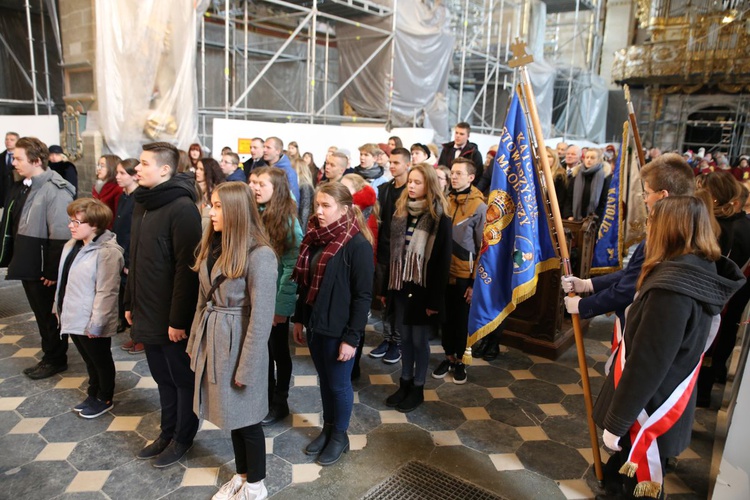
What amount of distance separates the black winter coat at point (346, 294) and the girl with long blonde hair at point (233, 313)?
0.41 m

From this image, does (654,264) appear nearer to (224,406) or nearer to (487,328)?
(487,328)

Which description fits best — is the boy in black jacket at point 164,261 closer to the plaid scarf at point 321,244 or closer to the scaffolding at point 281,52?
the plaid scarf at point 321,244

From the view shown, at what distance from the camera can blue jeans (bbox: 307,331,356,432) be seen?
3.08 metres

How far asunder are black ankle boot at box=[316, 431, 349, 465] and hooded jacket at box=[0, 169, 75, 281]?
248cm

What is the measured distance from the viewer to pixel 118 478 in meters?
3.04

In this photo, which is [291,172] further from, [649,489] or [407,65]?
[407,65]

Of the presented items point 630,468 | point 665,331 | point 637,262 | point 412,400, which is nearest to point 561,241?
point 637,262

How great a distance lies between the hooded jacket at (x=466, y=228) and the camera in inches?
164

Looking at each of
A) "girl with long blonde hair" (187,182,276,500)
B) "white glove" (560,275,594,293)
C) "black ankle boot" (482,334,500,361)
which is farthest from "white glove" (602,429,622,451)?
"black ankle boot" (482,334,500,361)

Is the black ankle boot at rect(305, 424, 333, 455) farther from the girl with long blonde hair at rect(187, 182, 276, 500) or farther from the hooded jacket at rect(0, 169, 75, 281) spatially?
the hooded jacket at rect(0, 169, 75, 281)

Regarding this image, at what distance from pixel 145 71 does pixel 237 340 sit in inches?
266

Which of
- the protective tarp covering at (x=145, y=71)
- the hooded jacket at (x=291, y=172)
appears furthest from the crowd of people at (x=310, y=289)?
the protective tarp covering at (x=145, y=71)

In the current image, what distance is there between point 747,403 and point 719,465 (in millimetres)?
343

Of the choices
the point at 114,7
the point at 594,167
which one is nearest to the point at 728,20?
the point at 594,167
